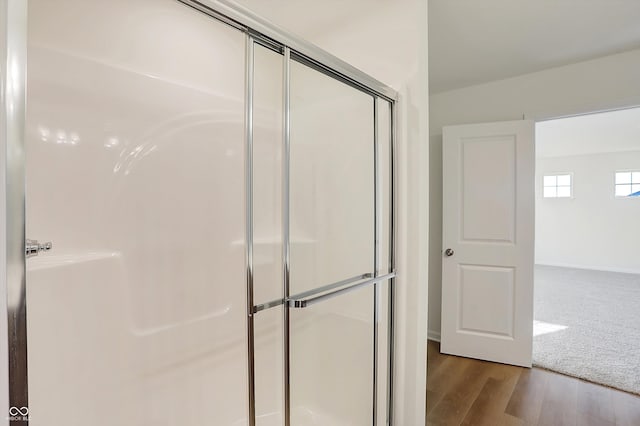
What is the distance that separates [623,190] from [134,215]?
8183 millimetres

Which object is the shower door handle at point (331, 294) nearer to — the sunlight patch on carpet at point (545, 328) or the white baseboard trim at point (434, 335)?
the white baseboard trim at point (434, 335)

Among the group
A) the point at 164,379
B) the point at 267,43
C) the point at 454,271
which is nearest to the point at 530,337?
the point at 454,271

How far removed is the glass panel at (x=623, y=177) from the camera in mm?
6152

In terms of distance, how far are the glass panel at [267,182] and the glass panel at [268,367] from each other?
137 mm

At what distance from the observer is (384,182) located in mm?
1670

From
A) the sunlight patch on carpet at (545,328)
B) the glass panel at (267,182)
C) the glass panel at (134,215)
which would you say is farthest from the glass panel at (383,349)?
the sunlight patch on carpet at (545,328)

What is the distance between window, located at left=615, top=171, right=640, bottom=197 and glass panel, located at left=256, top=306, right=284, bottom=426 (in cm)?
760

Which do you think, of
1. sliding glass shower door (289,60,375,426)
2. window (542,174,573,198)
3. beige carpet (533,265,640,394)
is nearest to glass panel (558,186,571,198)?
window (542,174,573,198)

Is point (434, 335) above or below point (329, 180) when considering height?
below

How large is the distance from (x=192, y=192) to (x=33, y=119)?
0.65 meters

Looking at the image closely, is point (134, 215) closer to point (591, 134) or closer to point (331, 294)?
point (331, 294)

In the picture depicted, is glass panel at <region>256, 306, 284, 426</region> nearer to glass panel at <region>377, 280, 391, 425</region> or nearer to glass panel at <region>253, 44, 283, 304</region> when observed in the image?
glass panel at <region>253, 44, 283, 304</region>

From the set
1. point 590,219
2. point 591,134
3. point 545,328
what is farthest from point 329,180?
point 590,219

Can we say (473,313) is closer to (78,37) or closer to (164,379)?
(164,379)
